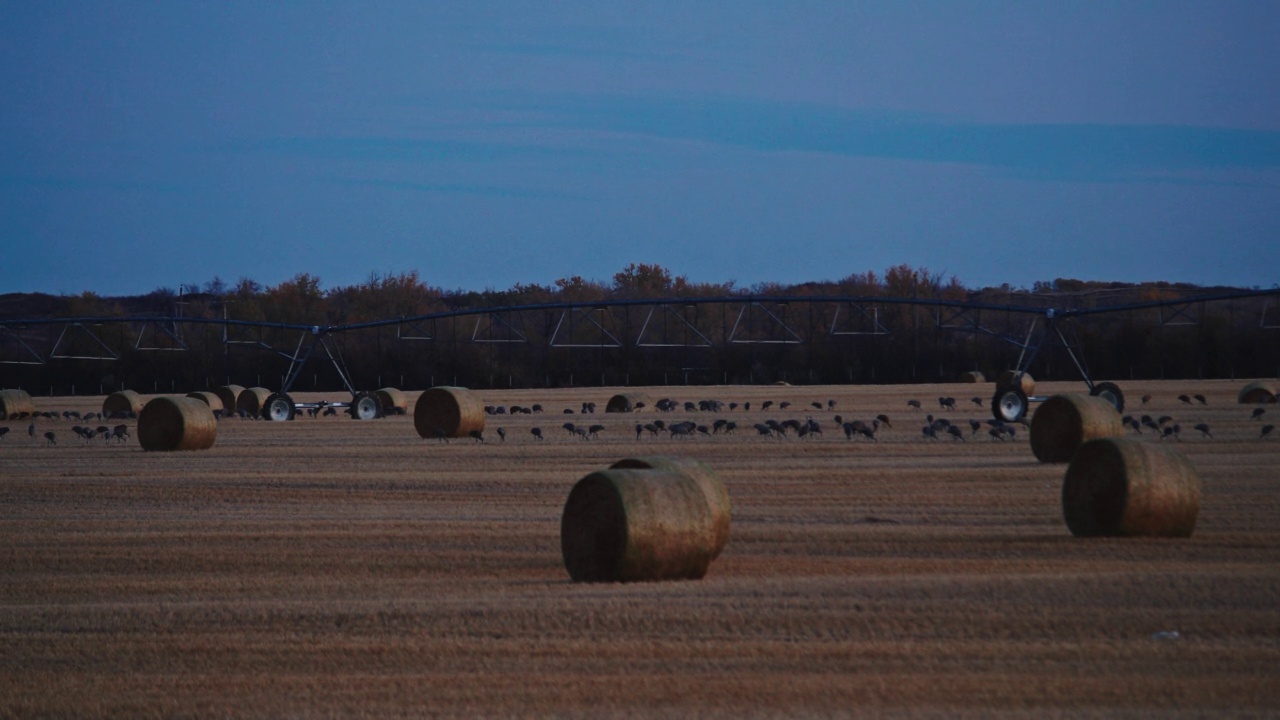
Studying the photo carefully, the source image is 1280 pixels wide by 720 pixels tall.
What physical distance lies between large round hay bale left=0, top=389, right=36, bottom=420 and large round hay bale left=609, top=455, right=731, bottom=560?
38889mm

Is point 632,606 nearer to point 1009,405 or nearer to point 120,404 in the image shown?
point 1009,405

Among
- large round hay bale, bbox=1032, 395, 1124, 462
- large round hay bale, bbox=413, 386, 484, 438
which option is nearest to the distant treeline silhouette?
large round hay bale, bbox=413, 386, 484, 438

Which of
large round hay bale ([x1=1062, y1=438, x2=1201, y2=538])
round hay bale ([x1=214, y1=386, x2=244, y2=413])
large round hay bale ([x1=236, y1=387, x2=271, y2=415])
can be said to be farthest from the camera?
round hay bale ([x1=214, y1=386, x2=244, y2=413])

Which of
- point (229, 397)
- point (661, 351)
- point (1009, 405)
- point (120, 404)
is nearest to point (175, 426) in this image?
point (1009, 405)

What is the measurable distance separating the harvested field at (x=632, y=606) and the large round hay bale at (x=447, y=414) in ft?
36.9

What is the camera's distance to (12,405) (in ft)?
151

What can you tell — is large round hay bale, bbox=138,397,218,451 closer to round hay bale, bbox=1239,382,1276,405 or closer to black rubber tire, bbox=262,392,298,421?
black rubber tire, bbox=262,392,298,421

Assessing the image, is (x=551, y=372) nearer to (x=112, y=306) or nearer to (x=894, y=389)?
(x=894, y=389)

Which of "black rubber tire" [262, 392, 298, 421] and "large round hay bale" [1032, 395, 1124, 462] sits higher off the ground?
"black rubber tire" [262, 392, 298, 421]

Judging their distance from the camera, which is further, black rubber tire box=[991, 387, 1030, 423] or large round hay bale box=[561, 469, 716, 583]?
black rubber tire box=[991, 387, 1030, 423]

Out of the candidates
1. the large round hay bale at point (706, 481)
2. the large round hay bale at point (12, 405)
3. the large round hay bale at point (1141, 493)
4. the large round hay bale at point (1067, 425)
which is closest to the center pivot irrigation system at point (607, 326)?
the large round hay bale at point (12, 405)

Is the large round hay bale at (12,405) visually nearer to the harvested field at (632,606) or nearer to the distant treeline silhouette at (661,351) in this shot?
the distant treeline silhouette at (661,351)

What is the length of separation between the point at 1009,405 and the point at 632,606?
22876mm

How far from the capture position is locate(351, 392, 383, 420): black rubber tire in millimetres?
42688
